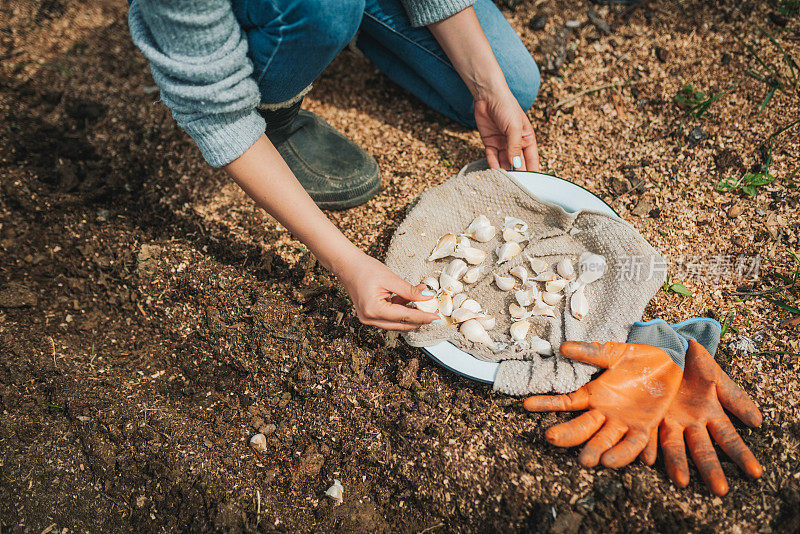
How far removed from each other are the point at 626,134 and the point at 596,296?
73cm

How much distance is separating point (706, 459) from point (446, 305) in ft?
2.24

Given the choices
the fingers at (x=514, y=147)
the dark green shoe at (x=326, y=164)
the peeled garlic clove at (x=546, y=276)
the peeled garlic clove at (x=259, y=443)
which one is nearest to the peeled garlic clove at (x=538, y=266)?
the peeled garlic clove at (x=546, y=276)

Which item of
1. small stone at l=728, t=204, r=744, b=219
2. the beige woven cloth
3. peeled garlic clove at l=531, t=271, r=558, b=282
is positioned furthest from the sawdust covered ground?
peeled garlic clove at l=531, t=271, r=558, b=282

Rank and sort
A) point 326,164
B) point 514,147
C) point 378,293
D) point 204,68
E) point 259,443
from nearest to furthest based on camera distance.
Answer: point 204,68 → point 378,293 → point 259,443 → point 514,147 → point 326,164

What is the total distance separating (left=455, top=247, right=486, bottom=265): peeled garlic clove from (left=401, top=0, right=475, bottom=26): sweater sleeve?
2.16 ft

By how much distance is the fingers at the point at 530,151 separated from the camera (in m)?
1.50

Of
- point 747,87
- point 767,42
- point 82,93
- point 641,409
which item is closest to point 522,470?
point 641,409

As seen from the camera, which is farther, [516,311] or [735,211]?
[735,211]

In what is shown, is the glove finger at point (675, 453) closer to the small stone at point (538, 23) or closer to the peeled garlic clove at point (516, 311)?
the peeled garlic clove at point (516, 311)

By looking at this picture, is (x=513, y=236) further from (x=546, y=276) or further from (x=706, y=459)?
(x=706, y=459)

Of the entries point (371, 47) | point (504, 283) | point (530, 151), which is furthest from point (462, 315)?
point (371, 47)

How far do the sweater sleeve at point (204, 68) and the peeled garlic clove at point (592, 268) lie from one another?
897 millimetres

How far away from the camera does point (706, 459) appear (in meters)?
1.08

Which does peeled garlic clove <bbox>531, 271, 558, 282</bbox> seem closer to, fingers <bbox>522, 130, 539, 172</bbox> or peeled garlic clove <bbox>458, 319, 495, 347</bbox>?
peeled garlic clove <bbox>458, 319, 495, 347</bbox>
